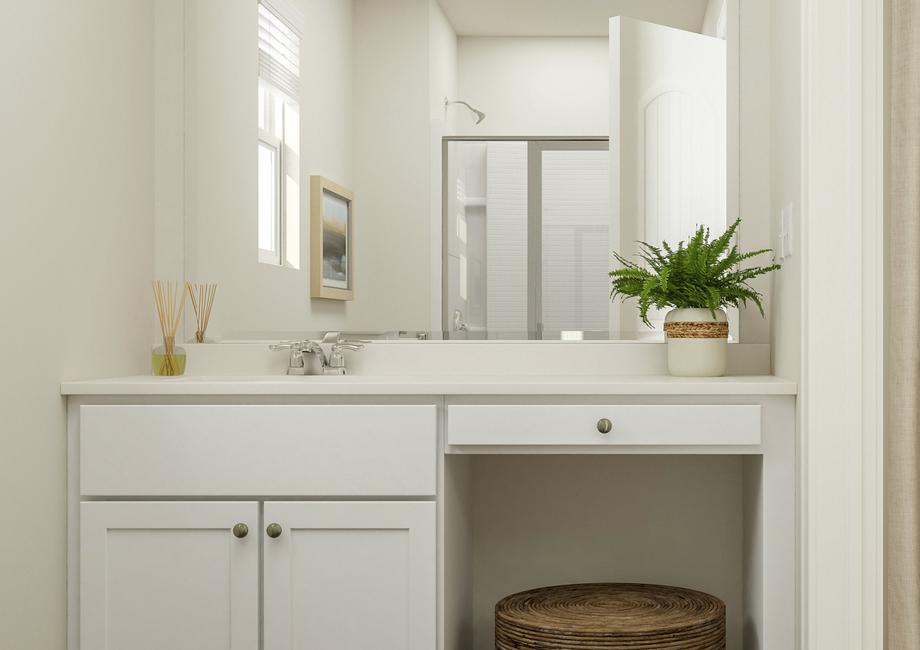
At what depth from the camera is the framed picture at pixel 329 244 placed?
2250 millimetres

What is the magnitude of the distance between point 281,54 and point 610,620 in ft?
4.91

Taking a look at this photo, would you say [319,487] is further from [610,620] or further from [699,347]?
[699,347]

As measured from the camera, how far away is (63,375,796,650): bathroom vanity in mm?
1819

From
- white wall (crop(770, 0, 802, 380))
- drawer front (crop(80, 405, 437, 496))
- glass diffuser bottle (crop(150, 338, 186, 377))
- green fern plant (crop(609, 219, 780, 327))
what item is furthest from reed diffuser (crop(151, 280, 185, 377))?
white wall (crop(770, 0, 802, 380))

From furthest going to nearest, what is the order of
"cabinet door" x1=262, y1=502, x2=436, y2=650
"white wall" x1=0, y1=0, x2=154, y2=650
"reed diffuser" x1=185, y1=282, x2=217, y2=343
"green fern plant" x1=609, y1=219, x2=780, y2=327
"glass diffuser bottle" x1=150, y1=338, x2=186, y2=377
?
1. "reed diffuser" x1=185, y1=282, x2=217, y2=343
2. "glass diffuser bottle" x1=150, y1=338, x2=186, y2=377
3. "green fern plant" x1=609, y1=219, x2=780, y2=327
4. "cabinet door" x1=262, y1=502, x2=436, y2=650
5. "white wall" x1=0, y1=0, x2=154, y2=650

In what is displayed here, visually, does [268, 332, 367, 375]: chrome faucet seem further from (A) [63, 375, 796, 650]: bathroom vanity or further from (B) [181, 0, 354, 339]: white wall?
(A) [63, 375, 796, 650]: bathroom vanity

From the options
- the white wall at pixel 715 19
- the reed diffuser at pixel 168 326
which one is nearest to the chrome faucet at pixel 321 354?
the reed diffuser at pixel 168 326

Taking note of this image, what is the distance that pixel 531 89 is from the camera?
7.30 feet

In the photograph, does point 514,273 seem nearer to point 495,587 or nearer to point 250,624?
point 495,587

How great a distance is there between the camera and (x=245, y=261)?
2260mm

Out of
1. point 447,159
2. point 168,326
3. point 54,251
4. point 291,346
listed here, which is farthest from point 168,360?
point 447,159

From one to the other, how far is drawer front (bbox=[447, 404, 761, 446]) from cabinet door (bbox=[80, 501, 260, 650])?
465mm

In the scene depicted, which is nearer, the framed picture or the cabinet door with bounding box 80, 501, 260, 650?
the cabinet door with bounding box 80, 501, 260, 650

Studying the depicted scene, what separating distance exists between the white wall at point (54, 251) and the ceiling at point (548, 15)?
0.78m
